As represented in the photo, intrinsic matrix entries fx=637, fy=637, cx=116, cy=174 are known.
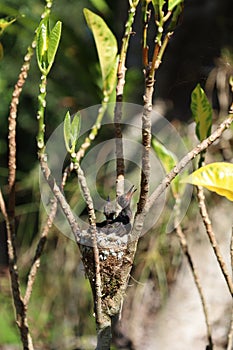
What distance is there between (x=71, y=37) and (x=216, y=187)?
108 centimetres

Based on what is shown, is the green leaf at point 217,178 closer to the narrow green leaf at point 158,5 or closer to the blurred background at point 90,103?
the narrow green leaf at point 158,5

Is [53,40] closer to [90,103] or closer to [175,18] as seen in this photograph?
[175,18]

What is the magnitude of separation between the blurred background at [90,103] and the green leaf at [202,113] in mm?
395

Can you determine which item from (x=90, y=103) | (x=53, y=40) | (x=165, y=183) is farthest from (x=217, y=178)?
(x=90, y=103)

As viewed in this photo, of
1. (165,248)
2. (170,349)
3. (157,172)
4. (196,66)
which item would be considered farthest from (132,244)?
(165,248)

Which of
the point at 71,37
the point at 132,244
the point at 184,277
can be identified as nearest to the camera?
the point at 132,244

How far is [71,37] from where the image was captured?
4.77 ft

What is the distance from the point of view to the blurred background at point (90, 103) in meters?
1.24

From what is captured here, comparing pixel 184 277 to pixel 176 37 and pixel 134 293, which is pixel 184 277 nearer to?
pixel 134 293

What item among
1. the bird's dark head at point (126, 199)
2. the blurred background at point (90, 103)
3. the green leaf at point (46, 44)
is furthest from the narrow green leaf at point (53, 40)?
the blurred background at point (90, 103)

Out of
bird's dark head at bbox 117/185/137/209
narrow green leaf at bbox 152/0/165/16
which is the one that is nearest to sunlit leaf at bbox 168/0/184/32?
narrow green leaf at bbox 152/0/165/16

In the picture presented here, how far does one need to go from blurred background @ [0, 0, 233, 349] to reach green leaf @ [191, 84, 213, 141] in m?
0.39

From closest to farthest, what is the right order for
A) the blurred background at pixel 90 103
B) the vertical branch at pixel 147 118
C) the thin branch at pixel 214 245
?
the vertical branch at pixel 147 118, the thin branch at pixel 214 245, the blurred background at pixel 90 103

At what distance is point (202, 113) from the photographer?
0.52 metres
